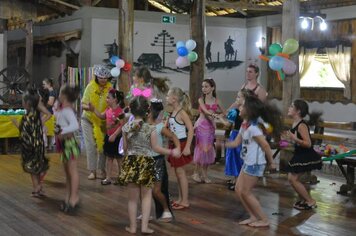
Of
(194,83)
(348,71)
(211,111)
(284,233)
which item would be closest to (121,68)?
(194,83)

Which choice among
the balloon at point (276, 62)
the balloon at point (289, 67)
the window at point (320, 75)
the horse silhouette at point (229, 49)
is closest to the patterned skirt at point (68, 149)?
the balloon at point (276, 62)

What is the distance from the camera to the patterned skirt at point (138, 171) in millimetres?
4574

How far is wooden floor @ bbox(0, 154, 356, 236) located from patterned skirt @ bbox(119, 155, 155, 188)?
0.49 m

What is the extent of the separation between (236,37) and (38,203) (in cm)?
1174

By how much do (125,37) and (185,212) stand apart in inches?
269

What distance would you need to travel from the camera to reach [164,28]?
50.8ft

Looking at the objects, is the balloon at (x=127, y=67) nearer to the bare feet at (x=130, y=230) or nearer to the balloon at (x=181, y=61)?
the balloon at (x=181, y=61)

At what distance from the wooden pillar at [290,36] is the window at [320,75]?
19.3ft

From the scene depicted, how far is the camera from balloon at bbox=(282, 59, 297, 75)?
839 cm

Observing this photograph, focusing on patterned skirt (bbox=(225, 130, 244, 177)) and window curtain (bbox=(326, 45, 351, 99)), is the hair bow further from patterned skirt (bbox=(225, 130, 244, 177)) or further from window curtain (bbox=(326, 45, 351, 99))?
window curtain (bbox=(326, 45, 351, 99))

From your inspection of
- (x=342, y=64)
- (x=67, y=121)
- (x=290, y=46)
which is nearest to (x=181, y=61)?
(x=290, y=46)

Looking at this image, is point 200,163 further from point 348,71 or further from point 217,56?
point 217,56

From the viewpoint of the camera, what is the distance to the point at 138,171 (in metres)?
4.58

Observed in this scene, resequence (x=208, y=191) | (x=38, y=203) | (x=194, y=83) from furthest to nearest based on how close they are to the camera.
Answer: (x=194, y=83)
(x=208, y=191)
(x=38, y=203)
